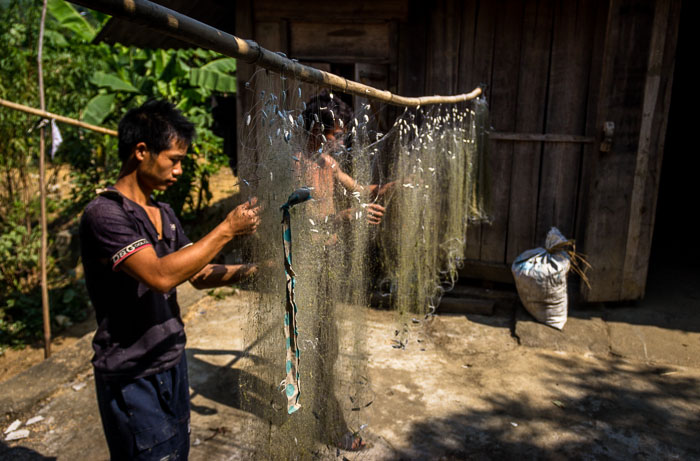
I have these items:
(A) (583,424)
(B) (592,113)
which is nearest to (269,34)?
(B) (592,113)

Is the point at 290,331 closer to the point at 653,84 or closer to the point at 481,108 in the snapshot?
the point at 481,108

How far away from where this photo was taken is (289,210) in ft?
5.07

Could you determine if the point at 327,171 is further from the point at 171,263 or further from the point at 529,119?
the point at 529,119

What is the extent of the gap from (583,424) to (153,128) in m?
3.14

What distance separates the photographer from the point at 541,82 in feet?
15.9

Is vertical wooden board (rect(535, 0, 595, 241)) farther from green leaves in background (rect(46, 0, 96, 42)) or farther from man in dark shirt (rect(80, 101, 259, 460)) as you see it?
green leaves in background (rect(46, 0, 96, 42))

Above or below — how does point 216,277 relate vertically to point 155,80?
below

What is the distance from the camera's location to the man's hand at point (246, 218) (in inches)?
64.8

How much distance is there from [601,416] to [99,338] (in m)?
3.14

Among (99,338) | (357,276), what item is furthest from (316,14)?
(99,338)

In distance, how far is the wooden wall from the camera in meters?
4.47

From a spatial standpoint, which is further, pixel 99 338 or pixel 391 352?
pixel 391 352

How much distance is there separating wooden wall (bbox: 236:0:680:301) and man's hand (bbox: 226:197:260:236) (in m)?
3.57

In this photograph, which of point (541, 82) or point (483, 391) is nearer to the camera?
point (483, 391)
